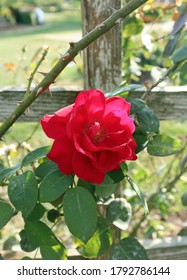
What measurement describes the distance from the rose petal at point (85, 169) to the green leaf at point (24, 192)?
0.10 m

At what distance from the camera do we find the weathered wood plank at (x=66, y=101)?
130 cm

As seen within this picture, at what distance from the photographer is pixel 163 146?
109 centimetres

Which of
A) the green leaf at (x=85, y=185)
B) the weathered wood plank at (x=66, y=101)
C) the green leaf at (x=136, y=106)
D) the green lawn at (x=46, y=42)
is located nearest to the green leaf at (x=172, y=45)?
the weathered wood plank at (x=66, y=101)

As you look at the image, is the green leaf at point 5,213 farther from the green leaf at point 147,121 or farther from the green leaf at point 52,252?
the green leaf at point 147,121

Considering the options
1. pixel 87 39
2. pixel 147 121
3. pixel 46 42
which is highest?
pixel 87 39

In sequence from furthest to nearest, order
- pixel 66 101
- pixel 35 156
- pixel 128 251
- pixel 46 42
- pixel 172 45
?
pixel 46 42, pixel 172 45, pixel 66 101, pixel 128 251, pixel 35 156

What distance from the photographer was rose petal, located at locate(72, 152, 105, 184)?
3.04ft

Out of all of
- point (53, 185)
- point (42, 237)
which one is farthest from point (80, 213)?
point (42, 237)

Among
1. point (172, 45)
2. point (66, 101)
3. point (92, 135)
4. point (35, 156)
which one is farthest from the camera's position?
point (172, 45)

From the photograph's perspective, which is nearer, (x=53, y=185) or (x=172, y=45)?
(x=53, y=185)

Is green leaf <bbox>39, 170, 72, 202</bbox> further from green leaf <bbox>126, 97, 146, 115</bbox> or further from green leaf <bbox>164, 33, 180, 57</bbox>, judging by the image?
green leaf <bbox>164, 33, 180, 57</bbox>

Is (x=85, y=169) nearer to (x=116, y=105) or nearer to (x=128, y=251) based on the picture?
(x=116, y=105)
